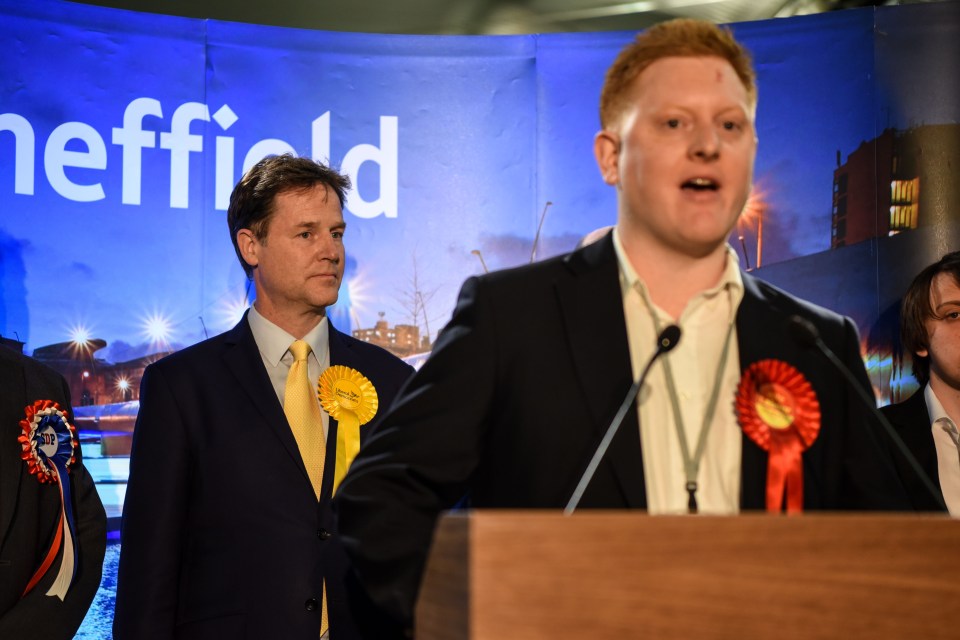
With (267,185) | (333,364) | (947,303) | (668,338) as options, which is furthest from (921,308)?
(668,338)

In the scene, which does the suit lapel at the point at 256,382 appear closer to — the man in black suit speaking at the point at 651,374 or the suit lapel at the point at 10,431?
the suit lapel at the point at 10,431

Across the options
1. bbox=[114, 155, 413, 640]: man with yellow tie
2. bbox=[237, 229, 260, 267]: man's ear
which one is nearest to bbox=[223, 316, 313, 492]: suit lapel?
bbox=[114, 155, 413, 640]: man with yellow tie

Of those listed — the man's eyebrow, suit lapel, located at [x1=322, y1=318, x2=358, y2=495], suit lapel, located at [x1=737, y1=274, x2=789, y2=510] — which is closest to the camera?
suit lapel, located at [x1=737, y1=274, x2=789, y2=510]

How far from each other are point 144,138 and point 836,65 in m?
2.64

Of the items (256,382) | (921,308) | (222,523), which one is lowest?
(222,523)

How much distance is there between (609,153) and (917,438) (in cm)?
189

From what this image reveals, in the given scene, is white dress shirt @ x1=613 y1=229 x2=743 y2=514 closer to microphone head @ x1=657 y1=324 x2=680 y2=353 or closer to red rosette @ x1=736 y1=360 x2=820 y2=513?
red rosette @ x1=736 y1=360 x2=820 y2=513

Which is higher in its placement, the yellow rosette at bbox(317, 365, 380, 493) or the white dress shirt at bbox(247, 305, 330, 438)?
the white dress shirt at bbox(247, 305, 330, 438)

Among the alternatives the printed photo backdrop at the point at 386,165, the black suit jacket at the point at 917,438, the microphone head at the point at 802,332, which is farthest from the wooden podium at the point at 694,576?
the printed photo backdrop at the point at 386,165

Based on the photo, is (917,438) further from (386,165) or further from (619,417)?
(386,165)

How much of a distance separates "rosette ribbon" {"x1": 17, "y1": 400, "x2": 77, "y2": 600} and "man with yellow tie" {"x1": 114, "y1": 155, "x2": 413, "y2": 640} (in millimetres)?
146

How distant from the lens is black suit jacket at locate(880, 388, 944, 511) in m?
3.07

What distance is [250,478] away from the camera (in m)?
2.80

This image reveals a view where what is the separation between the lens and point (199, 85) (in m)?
4.25
